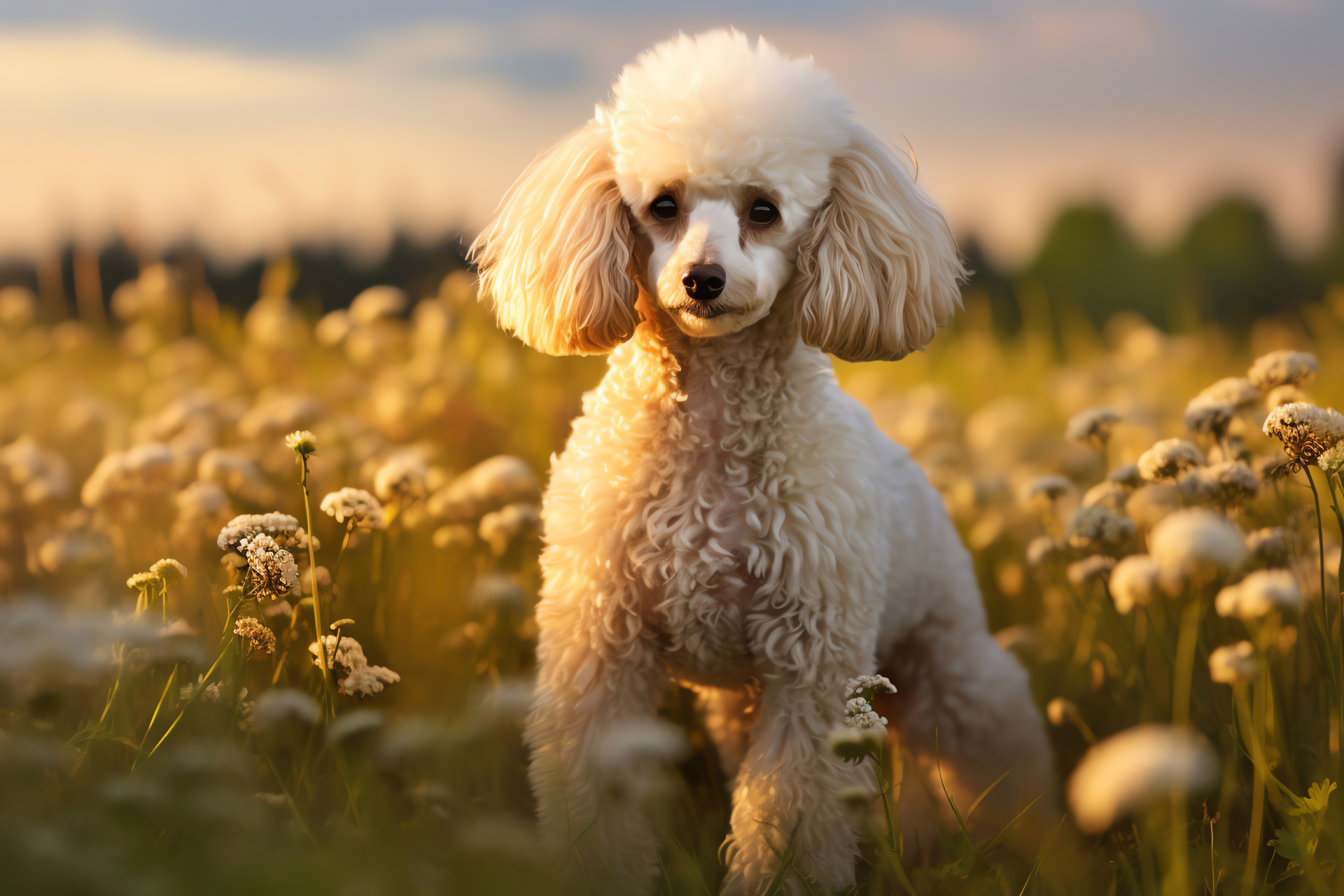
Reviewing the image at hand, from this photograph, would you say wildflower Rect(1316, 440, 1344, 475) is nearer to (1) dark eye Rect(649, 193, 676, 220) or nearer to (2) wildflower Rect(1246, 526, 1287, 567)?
(2) wildflower Rect(1246, 526, 1287, 567)

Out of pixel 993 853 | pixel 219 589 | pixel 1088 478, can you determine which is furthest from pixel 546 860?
pixel 1088 478

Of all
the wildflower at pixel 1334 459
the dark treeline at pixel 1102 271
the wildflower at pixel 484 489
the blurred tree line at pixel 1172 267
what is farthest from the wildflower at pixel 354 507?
the blurred tree line at pixel 1172 267

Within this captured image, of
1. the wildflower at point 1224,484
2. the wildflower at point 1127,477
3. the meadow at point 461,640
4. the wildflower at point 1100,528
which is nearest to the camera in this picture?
the meadow at point 461,640

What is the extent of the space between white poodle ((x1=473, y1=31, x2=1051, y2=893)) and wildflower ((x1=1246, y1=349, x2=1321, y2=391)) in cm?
83

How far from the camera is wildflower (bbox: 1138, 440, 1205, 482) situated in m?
2.17

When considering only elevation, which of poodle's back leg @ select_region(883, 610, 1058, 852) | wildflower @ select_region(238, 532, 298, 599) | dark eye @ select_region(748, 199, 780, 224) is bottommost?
poodle's back leg @ select_region(883, 610, 1058, 852)

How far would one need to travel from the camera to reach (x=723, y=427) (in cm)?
221

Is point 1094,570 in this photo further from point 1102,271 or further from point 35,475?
point 1102,271

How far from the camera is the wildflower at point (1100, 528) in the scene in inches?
90.7

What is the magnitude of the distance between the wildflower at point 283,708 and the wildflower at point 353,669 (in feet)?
0.33

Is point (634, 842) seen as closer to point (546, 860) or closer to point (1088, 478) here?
point (546, 860)

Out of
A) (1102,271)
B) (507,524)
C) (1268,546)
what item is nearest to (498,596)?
(507,524)

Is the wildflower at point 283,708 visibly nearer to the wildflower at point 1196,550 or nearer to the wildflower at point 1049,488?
the wildflower at point 1196,550

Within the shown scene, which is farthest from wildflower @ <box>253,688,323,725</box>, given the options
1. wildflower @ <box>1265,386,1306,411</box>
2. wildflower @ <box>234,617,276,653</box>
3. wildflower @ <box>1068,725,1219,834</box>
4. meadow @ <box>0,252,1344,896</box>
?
wildflower @ <box>1265,386,1306,411</box>
